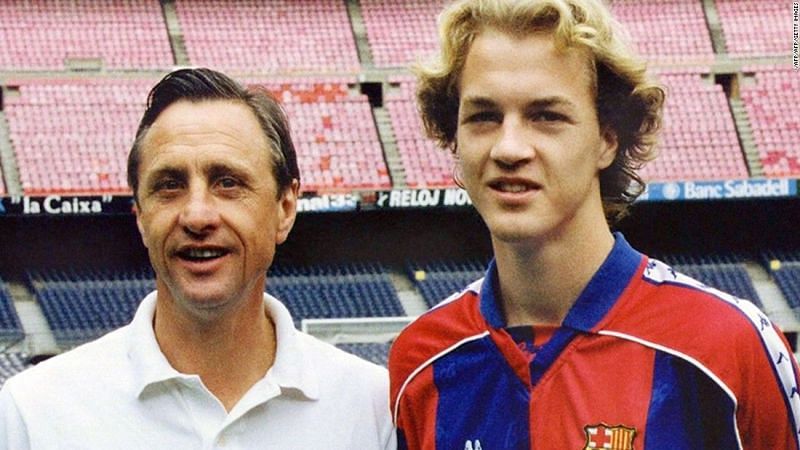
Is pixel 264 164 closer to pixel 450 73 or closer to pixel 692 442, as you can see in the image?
pixel 450 73

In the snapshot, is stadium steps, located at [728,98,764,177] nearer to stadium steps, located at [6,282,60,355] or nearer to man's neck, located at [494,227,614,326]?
stadium steps, located at [6,282,60,355]

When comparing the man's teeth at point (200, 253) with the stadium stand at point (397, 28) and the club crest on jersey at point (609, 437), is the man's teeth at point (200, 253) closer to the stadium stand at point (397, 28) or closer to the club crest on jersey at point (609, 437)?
the club crest on jersey at point (609, 437)

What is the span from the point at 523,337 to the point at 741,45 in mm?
22873

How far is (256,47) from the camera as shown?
2417 cm

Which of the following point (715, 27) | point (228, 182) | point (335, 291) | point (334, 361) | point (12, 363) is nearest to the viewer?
point (228, 182)

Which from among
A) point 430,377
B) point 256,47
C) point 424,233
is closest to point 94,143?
point 256,47

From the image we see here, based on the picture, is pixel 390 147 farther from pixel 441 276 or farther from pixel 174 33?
pixel 174 33

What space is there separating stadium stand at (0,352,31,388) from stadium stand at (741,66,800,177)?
13590mm

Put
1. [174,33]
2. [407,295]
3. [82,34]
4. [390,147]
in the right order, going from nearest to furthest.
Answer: [407,295] < [390,147] < [82,34] < [174,33]

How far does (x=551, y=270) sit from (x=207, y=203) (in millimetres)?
979

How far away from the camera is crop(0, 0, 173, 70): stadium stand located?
23094 mm

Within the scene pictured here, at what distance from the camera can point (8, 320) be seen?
1875 centimetres

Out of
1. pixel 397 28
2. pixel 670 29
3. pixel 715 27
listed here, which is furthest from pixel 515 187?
pixel 715 27

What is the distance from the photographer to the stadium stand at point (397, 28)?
2455 centimetres
